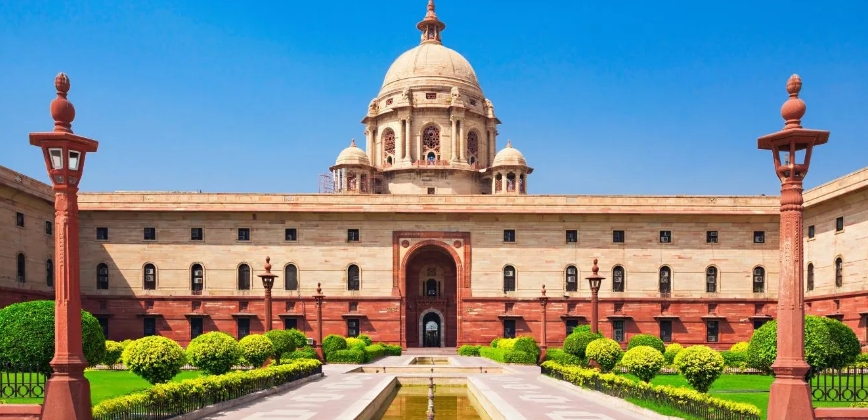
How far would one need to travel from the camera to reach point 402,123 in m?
48.1

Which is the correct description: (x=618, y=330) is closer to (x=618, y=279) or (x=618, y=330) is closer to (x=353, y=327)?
(x=618, y=279)

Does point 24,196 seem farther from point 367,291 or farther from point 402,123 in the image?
point 402,123

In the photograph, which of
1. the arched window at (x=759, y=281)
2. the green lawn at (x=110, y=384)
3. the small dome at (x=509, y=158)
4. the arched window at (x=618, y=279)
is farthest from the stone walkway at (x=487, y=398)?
the small dome at (x=509, y=158)

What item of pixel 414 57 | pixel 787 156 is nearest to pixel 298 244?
pixel 414 57

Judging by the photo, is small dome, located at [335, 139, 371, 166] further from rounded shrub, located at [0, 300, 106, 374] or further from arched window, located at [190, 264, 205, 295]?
rounded shrub, located at [0, 300, 106, 374]

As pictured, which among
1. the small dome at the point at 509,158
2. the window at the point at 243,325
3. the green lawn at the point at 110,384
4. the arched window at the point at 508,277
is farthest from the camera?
the small dome at the point at 509,158

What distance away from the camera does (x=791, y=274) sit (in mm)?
10031

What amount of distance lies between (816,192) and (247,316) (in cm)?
2921

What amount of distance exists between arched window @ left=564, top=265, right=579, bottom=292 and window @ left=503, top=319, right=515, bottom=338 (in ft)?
11.2

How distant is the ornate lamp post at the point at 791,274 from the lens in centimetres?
978

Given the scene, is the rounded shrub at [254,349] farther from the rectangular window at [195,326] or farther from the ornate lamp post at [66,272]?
the rectangular window at [195,326]

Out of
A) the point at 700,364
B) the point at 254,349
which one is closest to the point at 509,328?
the point at 254,349

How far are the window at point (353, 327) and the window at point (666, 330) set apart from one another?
16.2 m

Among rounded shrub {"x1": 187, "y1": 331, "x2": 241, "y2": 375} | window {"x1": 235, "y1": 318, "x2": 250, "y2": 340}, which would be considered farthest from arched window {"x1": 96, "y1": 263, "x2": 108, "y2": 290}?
rounded shrub {"x1": 187, "y1": 331, "x2": 241, "y2": 375}
